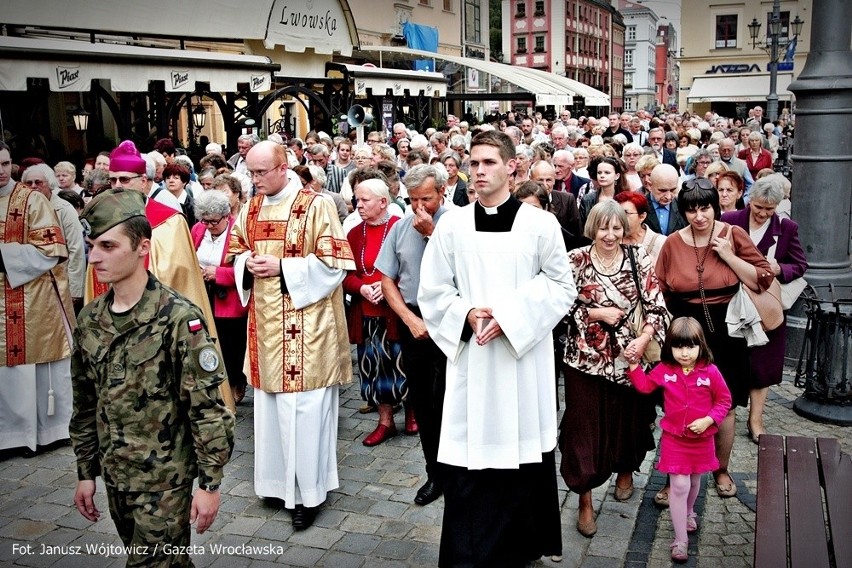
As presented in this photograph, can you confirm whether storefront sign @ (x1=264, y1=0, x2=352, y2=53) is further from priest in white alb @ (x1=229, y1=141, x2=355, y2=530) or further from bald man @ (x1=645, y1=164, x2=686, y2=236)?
priest in white alb @ (x1=229, y1=141, x2=355, y2=530)

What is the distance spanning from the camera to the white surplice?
388 cm

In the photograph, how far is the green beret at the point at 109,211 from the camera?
2.99 meters

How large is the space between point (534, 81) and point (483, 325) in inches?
1047

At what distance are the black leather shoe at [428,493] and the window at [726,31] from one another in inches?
1728

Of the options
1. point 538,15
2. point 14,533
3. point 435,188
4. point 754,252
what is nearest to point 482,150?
point 435,188

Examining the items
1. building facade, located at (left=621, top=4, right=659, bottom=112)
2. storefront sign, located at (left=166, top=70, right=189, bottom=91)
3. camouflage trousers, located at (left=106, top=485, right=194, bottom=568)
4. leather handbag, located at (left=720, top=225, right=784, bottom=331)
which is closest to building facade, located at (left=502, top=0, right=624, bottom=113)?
building facade, located at (left=621, top=4, right=659, bottom=112)

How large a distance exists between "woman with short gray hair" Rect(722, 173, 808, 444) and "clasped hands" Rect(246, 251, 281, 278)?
10.4 feet

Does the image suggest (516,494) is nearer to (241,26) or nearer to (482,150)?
(482,150)

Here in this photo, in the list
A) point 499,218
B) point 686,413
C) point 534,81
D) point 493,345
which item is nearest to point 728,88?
point 534,81

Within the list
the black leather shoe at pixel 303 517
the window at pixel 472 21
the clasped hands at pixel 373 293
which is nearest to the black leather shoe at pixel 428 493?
the black leather shoe at pixel 303 517

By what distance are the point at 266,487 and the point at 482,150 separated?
2.42 metres

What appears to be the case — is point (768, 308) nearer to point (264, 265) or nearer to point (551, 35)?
point (264, 265)

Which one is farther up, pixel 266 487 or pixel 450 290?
pixel 450 290

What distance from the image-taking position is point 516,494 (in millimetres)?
4039
